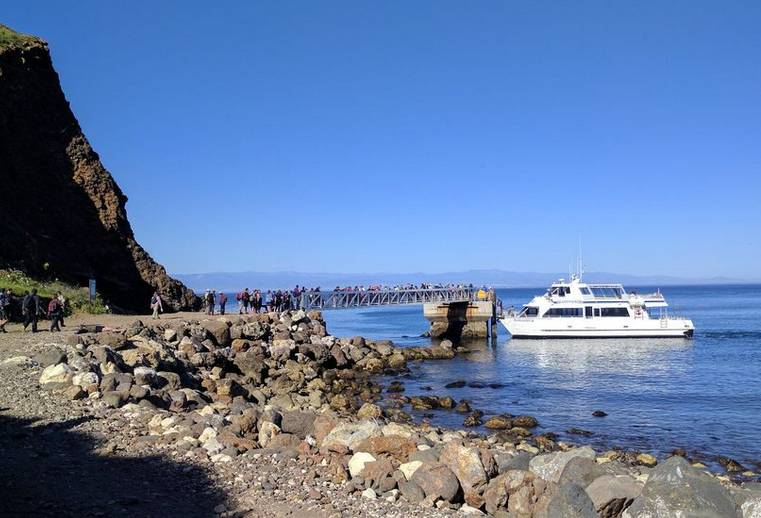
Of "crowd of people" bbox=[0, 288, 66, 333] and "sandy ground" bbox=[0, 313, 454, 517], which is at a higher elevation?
"crowd of people" bbox=[0, 288, 66, 333]

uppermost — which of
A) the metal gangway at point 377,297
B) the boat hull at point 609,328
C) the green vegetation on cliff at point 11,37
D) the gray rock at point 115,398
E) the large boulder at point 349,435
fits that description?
the green vegetation on cliff at point 11,37

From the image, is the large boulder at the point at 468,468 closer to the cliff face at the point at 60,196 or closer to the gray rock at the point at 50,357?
the gray rock at the point at 50,357

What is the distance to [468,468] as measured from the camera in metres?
10.6

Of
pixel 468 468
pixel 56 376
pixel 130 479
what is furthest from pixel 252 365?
pixel 468 468

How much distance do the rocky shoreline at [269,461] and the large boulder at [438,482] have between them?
25 mm

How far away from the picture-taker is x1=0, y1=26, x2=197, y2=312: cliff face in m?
34.3

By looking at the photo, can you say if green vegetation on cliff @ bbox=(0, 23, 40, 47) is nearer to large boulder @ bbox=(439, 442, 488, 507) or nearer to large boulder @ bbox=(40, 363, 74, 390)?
large boulder @ bbox=(40, 363, 74, 390)

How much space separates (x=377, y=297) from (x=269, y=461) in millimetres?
43002

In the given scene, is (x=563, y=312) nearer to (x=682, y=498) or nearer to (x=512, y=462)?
(x=512, y=462)

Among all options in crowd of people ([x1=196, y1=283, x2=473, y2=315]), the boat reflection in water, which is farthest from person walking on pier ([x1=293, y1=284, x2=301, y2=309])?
Answer: the boat reflection in water

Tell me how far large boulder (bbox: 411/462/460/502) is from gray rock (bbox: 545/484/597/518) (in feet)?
5.11

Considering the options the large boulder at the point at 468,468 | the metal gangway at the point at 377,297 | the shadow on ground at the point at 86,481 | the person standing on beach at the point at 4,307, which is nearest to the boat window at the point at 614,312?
the metal gangway at the point at 377,297

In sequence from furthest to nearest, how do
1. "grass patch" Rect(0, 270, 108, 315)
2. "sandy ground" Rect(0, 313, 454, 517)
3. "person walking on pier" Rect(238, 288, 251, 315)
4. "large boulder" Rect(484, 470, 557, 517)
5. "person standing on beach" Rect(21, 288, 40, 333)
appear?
"person walking on pier" Rect(238, 288, 251, 315)
"grass patch" Rect(0, 270, 108, 315)
"person standing on beach" Rect(21, 288, 40, 333)
"large boulder" Rect(484, 470, 557, 517)
"sandy ground" Rect(0, 313, 454, 517)

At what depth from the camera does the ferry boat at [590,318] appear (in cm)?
4916
